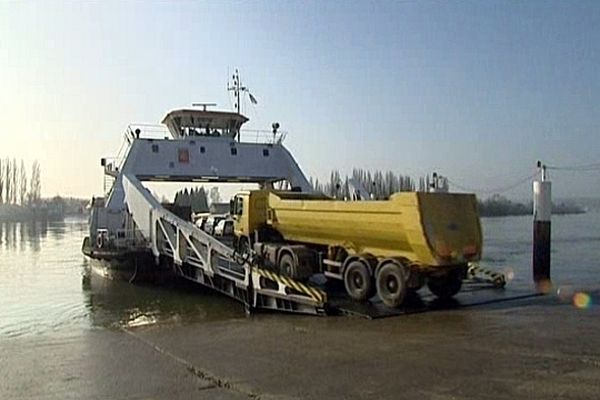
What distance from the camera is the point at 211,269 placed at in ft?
54.7

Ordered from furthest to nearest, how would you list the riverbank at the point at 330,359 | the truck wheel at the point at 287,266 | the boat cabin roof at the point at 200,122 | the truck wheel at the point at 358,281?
the boat cabin roof at the point at 200,122 → the truck wheel at the point at 287,266 → the truck wheel at the point at 358,281 → the riverbank at the point at 330,359

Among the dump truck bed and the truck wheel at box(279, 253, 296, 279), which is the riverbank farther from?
the truck wheel at box(279, 253, 296, 279)

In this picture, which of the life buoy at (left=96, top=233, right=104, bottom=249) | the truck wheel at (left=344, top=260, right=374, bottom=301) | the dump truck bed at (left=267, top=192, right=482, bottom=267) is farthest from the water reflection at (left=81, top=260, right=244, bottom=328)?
the dump truck bed at (left=267, top=192, right=482, bottom=267)

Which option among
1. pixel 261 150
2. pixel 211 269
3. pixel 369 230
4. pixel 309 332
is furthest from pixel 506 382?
pixel 261 150

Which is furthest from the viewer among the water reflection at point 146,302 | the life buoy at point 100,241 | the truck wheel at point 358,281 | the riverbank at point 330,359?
the life buoy at point 100,241

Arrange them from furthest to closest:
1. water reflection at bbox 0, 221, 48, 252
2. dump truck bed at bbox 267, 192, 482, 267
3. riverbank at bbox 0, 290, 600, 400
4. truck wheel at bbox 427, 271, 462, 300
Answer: water reflection at bbox 0, 221, 48, 252, truck wheel at bbox 427, 271, 462, 300, dump truck bed at bbox 267, 192, 482, 267, riverbank at bbox 0, 290, 600, 400

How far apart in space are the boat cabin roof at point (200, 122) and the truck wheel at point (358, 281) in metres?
16.1

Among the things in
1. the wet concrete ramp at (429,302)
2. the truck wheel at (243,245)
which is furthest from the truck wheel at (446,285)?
the truck wheel at (243,245)

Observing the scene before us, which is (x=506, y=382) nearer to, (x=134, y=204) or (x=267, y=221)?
(x=267, y=221)

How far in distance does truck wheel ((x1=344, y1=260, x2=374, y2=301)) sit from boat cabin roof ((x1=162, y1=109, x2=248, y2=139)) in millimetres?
16063

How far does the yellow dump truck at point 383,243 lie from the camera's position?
12.6 m

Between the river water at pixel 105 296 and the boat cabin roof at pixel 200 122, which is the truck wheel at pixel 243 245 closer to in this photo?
the river water at pixel 105 296

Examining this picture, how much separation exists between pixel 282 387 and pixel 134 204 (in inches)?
634

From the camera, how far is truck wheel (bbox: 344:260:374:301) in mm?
13570
